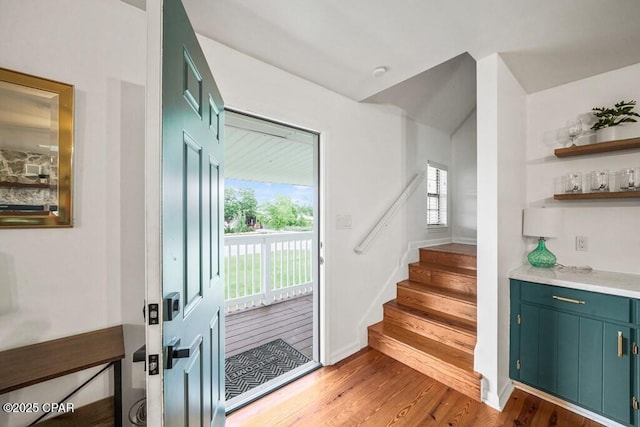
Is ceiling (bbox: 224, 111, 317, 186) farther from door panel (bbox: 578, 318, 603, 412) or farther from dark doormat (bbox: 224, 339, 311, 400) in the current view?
door panel (bbox: 578, 318, 603, 412)

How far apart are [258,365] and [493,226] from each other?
7.36ft

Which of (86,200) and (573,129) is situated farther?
(573,129)

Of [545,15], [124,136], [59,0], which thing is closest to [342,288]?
[124,136]

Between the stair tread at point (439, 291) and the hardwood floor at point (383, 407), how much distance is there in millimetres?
717

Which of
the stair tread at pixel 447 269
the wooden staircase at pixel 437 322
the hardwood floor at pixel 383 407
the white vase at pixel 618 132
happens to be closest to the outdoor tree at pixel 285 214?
the stair tread at pixel 447 269

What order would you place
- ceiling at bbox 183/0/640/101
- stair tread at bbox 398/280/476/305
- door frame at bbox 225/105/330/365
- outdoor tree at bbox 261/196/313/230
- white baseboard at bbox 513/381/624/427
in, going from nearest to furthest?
ceiling at bbox 183/0/640/101
white baseboard at bbox 513/381/624/427
door frame at bbox 225/105/330/365
stair tread at bbox 398/280/476/305
outdoor tree at bbox 261/196/313/230

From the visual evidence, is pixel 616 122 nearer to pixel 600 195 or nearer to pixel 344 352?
pixel 600 195

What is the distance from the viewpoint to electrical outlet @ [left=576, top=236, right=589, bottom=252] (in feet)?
6.84

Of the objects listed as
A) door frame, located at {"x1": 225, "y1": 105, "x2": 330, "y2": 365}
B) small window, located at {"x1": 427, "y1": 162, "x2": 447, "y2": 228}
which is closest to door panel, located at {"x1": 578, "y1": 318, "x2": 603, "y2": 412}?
door frame, located at {"x1": 225, "y1": 105, "x2": 330, "y2": 365}

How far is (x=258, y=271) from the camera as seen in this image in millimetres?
3602

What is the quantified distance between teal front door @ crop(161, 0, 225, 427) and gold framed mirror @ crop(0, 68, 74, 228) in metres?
0.59

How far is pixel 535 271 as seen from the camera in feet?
6.45

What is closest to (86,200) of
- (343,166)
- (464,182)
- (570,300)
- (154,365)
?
(154,365)

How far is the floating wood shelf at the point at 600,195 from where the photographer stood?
68.2 inches
